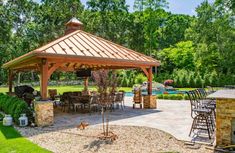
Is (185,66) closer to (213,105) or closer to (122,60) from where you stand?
(122,60)

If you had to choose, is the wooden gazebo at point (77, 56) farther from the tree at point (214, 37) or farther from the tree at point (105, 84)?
the tree at point (214, 37)

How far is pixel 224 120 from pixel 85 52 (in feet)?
20.6

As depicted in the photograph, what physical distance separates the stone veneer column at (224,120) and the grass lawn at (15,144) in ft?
13.3

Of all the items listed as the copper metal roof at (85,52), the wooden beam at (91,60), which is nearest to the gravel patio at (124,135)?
the wooden beam at (91,60)

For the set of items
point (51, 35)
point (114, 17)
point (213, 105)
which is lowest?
point (213, 105)

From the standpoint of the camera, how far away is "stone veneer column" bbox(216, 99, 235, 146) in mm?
5598

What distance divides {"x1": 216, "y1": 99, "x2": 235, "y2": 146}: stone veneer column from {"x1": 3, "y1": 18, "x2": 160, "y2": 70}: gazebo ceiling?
5730mm

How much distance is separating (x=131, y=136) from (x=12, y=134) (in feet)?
12.2

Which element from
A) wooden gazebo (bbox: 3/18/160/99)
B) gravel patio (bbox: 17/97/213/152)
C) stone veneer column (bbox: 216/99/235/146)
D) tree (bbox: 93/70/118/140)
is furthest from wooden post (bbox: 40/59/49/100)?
stone veneer column (bbox: 216/99/235/146)

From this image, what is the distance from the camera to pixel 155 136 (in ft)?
23.6

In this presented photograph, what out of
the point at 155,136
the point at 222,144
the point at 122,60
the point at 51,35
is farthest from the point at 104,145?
the point at 51,35

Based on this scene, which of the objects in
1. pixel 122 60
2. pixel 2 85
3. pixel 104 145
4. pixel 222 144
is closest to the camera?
pixel 222 144

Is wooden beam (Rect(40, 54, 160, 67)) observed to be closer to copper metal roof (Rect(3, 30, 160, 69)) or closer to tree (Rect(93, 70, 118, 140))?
copper metal roof (Rect(3, 30, 160, 69))

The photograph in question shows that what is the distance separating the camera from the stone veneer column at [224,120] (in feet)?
18.4
